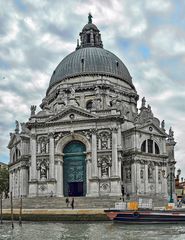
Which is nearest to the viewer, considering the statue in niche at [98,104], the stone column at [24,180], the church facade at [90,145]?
the church facade at [90,145]

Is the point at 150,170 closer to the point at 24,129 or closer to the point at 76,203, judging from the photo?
the point at 76,203

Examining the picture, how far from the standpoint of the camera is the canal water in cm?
2597

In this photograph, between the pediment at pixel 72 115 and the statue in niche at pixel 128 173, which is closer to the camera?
the pediment at pixel 72 115

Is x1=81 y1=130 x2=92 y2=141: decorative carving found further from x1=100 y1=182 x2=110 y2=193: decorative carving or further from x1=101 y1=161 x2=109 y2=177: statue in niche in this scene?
x1=100 y1=182 x2=110 y2=193: decorative carving

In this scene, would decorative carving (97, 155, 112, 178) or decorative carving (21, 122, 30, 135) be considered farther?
decorative carving (21, 122, 30, 135)

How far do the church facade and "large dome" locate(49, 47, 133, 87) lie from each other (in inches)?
6.7

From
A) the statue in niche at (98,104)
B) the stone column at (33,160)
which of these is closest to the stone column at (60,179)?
the stone column at (33,160)

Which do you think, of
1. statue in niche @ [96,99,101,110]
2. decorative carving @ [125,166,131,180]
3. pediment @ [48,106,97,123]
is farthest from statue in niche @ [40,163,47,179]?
decorative carving @ [125,166,131,180]

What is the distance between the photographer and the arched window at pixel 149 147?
56291mm

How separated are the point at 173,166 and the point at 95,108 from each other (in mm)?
19490

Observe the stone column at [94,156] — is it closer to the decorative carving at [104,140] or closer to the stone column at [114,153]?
the decorative carving at [104,140]

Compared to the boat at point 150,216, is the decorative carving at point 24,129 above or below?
above

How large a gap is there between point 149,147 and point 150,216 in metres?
22.8

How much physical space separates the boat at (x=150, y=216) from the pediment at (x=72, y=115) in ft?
61.7
